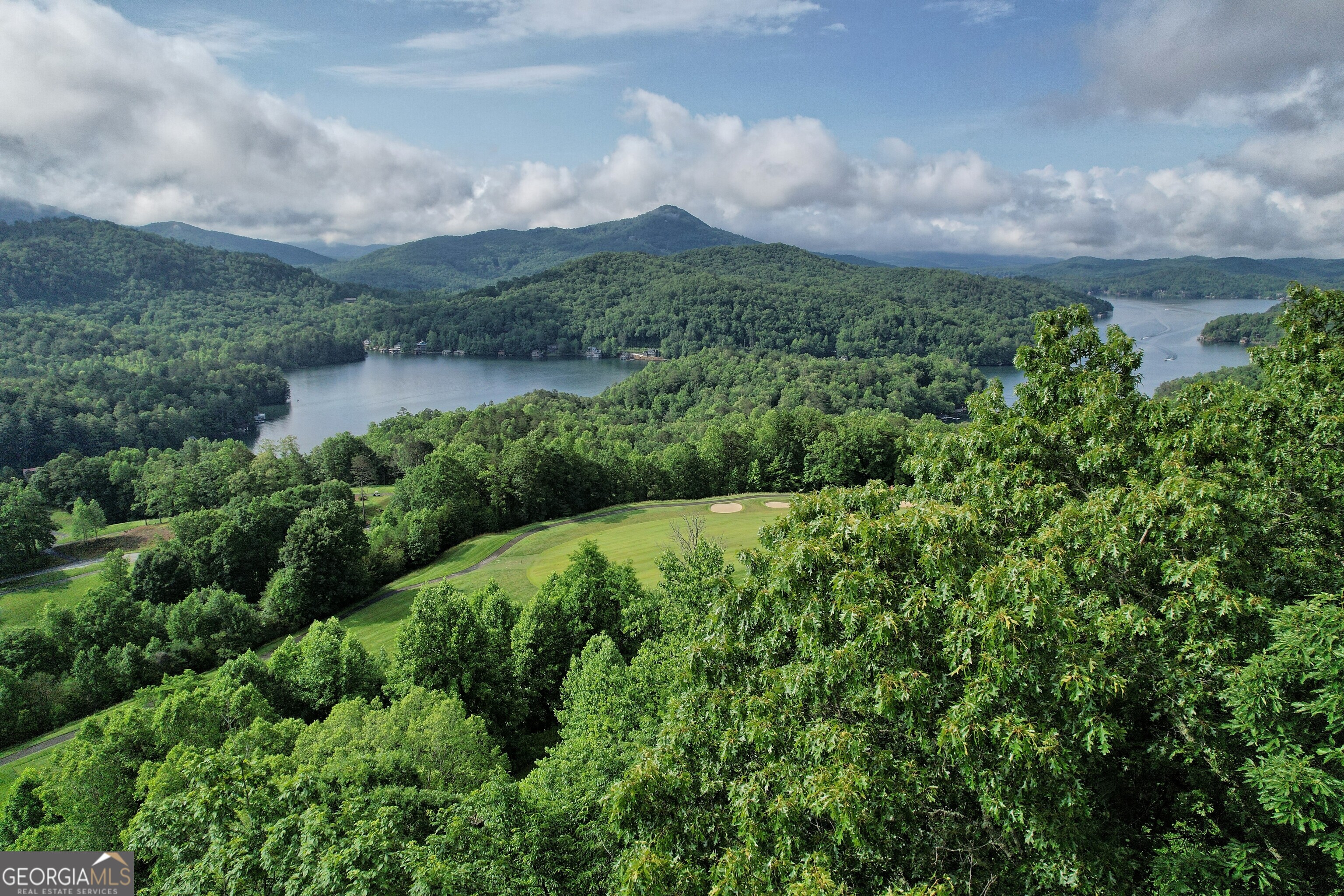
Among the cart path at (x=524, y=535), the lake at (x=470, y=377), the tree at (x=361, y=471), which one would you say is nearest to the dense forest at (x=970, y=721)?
the cart path at (x=524, y=535)

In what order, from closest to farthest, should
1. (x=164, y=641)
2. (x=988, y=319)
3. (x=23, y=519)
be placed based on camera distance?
(x=164, y=641) → (x=23, y=519) → (x=988, y=319)

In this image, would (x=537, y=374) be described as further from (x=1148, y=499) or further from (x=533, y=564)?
(x=1148, y=499)

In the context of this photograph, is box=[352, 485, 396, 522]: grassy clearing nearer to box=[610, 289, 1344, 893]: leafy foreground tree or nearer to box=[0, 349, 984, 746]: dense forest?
box=[0, 349, 984, 746]: dense forest

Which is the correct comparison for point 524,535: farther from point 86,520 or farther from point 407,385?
point 407,385

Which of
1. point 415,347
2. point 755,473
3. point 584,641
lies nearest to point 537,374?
point 415,347

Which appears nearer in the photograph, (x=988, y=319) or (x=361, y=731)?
(x=361, y=731)

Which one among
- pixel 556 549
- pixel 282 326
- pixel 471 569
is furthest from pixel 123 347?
pixel 556 549
